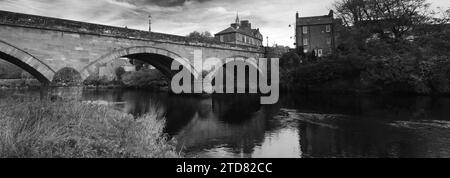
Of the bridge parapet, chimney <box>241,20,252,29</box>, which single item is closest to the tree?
the bridge parapet

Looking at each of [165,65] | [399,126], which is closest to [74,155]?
[399,126]

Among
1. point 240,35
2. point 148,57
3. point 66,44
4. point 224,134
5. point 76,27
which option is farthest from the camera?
point 240,35

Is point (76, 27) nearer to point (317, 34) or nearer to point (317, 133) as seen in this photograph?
point (317, 133)

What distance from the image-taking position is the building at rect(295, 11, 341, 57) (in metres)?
43.0

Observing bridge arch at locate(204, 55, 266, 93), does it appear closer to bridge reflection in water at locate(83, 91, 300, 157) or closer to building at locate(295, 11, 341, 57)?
building at locate(295, 11, 341, 57)

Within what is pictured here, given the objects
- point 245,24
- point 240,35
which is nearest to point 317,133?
point 240,35

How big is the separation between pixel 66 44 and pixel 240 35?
38187 millimetres

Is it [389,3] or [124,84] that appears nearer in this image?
[389,3]

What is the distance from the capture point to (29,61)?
15.1 meters

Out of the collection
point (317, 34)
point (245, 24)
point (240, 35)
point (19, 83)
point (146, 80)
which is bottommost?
point (19, 83)
